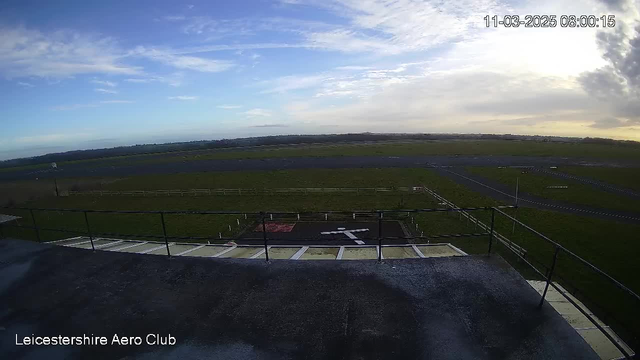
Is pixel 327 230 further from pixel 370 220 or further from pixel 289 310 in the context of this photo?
pixel 289 310

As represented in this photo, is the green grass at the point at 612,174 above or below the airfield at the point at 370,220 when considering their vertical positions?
below

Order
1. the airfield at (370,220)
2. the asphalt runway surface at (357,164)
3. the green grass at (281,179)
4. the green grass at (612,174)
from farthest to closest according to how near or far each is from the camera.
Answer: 1. the asphalt runway surface at (357,164)
2. the green grass at (281,179)
3. the green grass at (612,174)
4. the airfield at (370,220)

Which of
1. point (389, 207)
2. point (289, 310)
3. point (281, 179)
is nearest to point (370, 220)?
point (389, 207)

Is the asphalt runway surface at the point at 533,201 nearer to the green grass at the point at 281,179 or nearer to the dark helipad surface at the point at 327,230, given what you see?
the green grass at the point at 281,179

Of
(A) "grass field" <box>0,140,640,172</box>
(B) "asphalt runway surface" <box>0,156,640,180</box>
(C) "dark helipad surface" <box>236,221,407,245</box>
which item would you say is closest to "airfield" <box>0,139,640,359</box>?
(C) "dark helipad surface" <box>236,221,407,245</box>

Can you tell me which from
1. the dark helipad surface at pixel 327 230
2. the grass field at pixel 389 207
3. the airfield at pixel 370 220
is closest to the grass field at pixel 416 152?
the airfield at pixel 370 220

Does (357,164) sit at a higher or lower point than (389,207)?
higher
